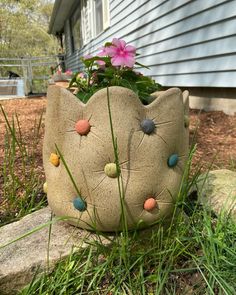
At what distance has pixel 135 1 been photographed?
23.7ft

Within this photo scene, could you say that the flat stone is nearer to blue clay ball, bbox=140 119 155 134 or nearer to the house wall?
blue clay ball, bbox=140 119 155 134

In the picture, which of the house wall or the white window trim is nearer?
the house wall

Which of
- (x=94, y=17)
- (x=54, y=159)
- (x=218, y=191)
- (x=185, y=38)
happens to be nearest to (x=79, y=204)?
(x=54, y=159)

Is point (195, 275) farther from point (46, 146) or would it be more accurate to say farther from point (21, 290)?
point (46, 146)

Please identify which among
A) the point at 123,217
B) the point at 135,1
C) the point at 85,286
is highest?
the point at 135,1

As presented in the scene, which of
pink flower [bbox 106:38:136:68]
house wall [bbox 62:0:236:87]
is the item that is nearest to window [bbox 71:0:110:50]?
house wall [bbox 62:0:236:87]

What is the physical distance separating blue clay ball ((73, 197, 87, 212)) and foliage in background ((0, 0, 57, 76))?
24.3 meters

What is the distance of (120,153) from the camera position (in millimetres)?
1409

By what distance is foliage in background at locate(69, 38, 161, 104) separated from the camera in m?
1.48

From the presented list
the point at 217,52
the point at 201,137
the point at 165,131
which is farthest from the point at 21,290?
the point at 217,52

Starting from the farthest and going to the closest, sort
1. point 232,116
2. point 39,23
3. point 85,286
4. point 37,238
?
1. point 39,23
2. point 232,116
3. point 37,238
4. point 85,286

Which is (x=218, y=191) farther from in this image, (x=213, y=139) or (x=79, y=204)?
(x=213, y=139)

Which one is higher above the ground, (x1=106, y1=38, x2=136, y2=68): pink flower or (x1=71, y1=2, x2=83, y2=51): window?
(x1=71, y1=2, x2=83, y2=51): window

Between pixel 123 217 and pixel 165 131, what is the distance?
1.32 feet
